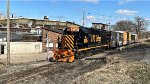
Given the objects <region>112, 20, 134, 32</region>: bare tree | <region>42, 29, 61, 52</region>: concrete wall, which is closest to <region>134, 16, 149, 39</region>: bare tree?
<region>112, 20, 134, 32</region>: bare tree

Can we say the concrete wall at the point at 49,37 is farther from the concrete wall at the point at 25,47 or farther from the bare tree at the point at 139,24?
the bare tree at the point at 139,24

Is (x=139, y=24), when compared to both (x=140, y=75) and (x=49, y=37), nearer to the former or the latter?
(x=49, y=37)

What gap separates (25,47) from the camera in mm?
48938

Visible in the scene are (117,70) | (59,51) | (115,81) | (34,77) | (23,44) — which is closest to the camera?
(115,81)

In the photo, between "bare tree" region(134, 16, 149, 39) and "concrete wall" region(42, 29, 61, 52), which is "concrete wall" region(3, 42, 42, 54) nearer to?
"concrete wall" region(42, 29, 61, 52)

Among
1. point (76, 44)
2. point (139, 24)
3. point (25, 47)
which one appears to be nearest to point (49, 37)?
point (25, 47)

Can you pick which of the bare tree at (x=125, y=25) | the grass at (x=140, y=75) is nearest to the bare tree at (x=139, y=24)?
the bare tree at (x=125, y=25)

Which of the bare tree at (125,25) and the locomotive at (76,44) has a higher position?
the bare tree at (125,25)

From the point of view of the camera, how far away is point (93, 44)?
35.3 meters

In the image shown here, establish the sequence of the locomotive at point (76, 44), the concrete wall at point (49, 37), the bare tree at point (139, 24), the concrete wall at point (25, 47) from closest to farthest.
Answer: the locomotive at point (76, 44)
the concrete wall at point (25, 47)
the concrete wall at point (49, 37)
the bare tree at point (139, 24)

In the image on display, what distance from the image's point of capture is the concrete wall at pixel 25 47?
155 feet

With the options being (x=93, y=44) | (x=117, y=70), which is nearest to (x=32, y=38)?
(x=93, y=44)

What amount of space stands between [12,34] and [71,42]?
23715 millimetres

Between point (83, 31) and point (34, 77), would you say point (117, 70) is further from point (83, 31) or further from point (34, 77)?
point (83, 31)
